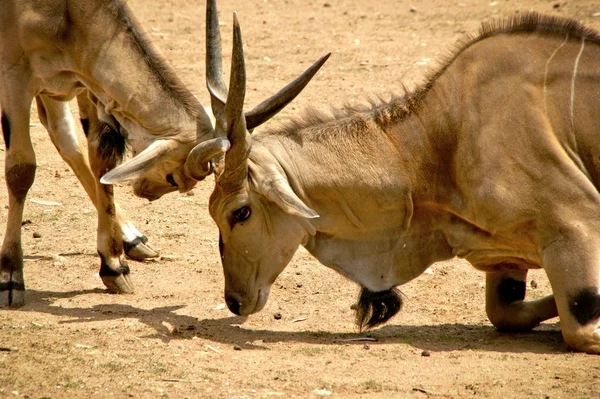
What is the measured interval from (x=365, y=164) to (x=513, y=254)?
3.30 ft

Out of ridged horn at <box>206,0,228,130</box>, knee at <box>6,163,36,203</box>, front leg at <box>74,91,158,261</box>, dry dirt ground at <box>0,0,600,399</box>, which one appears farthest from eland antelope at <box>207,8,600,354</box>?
front leg at <box>74,91,158,261</box>

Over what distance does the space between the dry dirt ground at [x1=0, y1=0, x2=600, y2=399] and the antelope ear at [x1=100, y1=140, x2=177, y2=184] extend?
0.79 metres

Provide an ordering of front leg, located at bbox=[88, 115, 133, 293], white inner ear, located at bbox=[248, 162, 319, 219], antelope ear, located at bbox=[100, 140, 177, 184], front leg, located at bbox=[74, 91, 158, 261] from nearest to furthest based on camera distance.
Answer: white inner ear, located at bbox=[248, 162, 319, 219] → antelope ear, located at bbox=[100, 140, 177, 184] → front leg, located at bbox=[88, 115, 133, 293] → front leg, located at bbox=[74, 91, 158, 261]

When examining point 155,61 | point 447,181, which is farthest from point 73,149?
point 447,181

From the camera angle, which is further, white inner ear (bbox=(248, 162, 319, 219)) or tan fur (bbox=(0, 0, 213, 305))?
tan fur (bbox=(0, 0, 213, 305))

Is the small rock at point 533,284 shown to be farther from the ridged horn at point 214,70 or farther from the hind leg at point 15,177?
the hind leg at point 15,177

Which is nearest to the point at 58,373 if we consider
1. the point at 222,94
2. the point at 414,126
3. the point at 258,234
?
the point at 258,234

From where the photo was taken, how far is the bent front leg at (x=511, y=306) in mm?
6074

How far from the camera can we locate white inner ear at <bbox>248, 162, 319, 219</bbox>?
5641 mm

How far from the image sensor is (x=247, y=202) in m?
5.93

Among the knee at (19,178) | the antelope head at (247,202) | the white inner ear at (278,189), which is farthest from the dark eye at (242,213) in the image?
the knee at (19,178)

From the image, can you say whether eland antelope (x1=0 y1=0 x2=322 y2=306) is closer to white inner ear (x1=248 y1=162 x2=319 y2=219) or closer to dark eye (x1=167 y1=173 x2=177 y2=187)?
dark eye (x1=167 y1=173 x2=177 y2=187)

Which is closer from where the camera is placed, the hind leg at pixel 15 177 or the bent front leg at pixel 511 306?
the bent front leg at pixel 511 306

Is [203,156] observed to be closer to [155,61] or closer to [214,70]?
[214,70]
